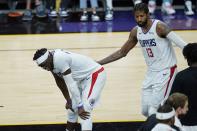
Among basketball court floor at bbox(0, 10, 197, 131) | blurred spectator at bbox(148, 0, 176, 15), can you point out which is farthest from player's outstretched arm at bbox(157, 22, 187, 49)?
blurred spectator at bbox(148, 0, 176, 15)

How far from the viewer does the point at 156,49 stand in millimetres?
6719

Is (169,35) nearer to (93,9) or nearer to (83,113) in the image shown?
(83,113)

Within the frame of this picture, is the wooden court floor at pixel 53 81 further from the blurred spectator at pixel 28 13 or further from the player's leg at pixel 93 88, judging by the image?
the blurred spectator at pixel 28 13

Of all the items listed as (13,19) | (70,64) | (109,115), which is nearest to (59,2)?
(13,19)

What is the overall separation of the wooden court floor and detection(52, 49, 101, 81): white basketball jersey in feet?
3.66

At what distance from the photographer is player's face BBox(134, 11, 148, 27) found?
656cm

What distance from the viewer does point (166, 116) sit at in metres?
4.77

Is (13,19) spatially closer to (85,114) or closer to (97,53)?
(97,53)

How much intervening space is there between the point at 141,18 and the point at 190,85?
129 cm

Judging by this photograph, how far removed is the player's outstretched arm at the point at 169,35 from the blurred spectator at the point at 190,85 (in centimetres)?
75

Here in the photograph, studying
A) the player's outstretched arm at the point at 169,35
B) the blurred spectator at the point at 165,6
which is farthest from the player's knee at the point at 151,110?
the blurred spectator at the point at 165,6

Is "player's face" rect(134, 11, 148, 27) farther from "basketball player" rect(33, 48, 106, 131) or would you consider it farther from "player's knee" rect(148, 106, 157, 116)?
"player's knee" rect(148, 106, 157, 116)

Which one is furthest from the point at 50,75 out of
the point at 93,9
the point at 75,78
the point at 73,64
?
the point at 93,9

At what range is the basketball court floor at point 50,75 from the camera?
8156mm
